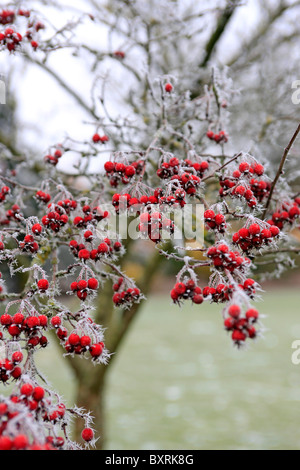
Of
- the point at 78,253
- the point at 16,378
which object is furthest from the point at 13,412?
the point at 78,253

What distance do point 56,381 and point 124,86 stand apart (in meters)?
8.24

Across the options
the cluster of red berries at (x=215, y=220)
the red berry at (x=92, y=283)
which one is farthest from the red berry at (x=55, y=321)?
the cluster of red berries at (x=215, y=220)

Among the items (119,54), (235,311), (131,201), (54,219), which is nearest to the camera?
(235,311)

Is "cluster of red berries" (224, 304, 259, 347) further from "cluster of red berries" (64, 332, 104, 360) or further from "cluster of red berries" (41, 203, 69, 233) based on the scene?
"cluster of red berries" (41, 203, 69, 233)

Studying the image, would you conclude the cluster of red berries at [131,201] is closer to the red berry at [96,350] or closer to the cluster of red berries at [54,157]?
the red berry at [96,350]

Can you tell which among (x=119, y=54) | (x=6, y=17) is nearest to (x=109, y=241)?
(x=6, y=17)

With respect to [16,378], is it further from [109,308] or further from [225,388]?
[225,388]

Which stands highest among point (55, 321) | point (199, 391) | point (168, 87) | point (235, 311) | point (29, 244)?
point (168, 87)

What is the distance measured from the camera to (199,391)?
11.3 meters

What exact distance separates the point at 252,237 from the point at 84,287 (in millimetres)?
709

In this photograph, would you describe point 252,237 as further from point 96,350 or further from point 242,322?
point 96,350

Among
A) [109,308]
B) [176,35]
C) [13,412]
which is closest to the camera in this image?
[13,412]

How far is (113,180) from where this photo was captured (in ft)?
7.82

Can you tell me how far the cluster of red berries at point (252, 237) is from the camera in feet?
5.89
